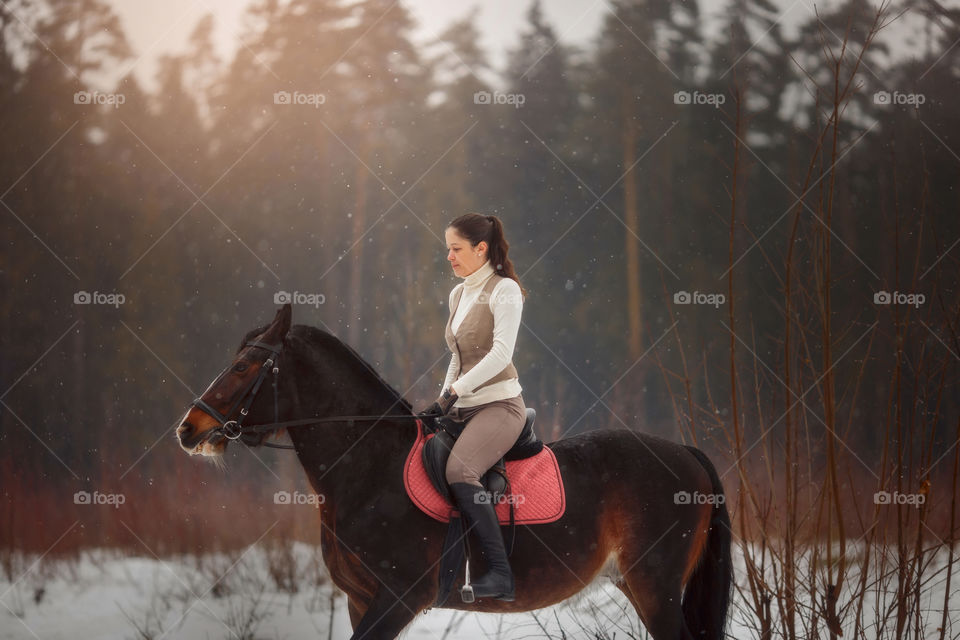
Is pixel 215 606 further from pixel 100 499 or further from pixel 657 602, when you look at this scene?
pixel 657 602

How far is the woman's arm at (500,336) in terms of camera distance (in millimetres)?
3355

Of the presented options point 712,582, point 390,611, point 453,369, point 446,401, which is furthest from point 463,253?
point 712,582

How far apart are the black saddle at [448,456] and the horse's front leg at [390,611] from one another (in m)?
0.45

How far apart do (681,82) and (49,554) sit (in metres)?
8.57

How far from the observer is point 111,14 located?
7.64 m

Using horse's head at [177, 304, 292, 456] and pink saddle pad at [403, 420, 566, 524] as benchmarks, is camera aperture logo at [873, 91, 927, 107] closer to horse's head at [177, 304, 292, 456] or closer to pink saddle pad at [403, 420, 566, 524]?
pink saddle pad at [403, 420, 566, 524]

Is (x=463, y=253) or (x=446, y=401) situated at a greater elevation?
(x=463, y=253)

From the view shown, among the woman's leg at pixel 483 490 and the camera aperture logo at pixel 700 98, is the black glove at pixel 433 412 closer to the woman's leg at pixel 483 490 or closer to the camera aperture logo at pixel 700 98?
the woman's leg at pixel 483 490

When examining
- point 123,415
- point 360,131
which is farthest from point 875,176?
point 123,415

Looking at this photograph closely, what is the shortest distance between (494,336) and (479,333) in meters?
0.11

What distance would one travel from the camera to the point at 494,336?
3.47 metres

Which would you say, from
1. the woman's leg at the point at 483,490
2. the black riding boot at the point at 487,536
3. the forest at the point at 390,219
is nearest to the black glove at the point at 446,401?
the woman's leg at the point at 483,490

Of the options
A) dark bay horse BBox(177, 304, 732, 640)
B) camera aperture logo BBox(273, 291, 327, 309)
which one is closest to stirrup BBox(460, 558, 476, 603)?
dark bay horse BBox(177, 304, 732, 640)

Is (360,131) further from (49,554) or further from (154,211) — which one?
(49,554)
